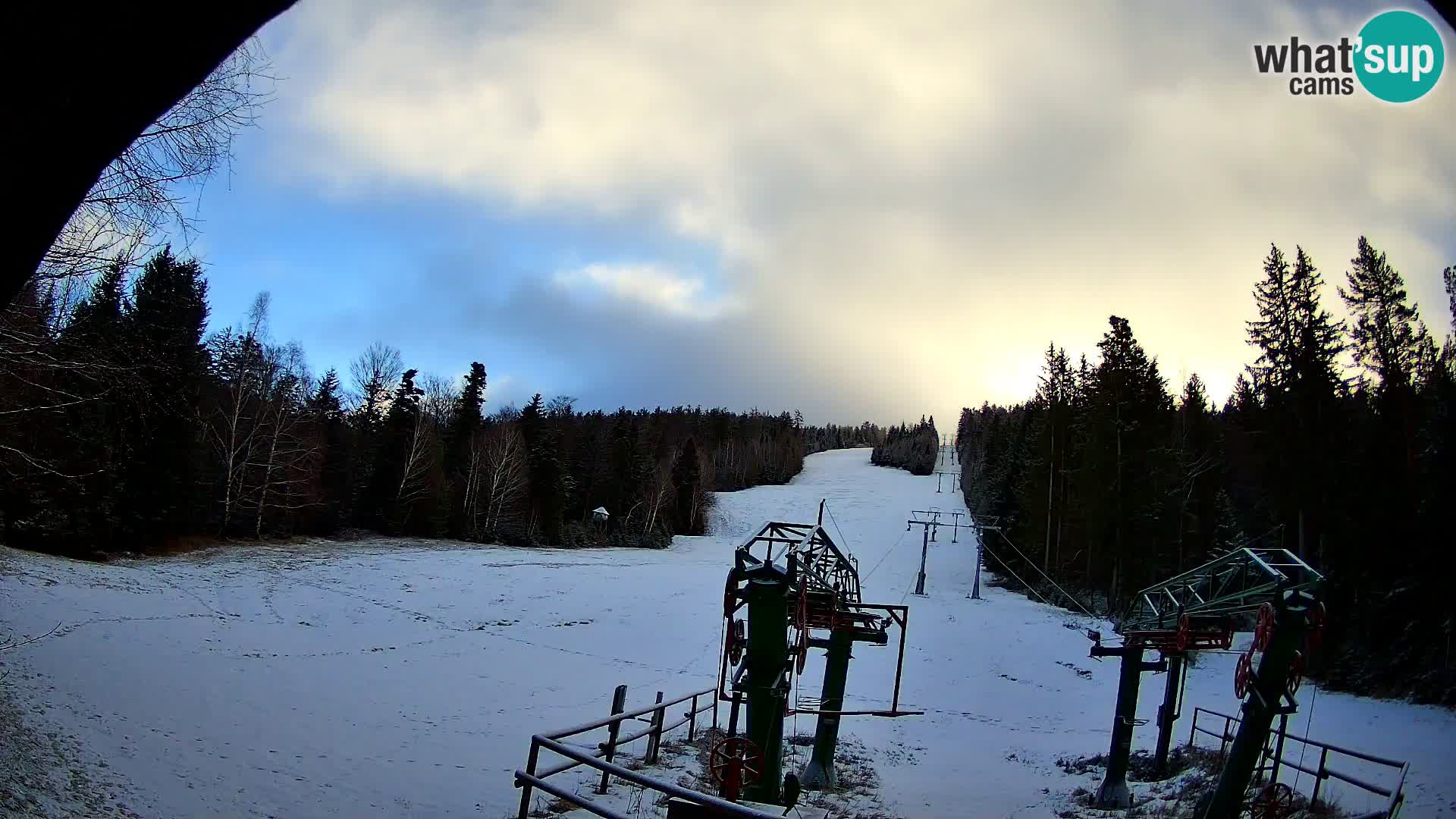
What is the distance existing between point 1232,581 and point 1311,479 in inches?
584

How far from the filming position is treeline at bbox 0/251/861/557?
1029cm

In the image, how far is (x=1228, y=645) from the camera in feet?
48.6

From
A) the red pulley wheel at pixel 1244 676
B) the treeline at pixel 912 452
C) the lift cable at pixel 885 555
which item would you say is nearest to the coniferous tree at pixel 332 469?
the lift cable at pixel 885 555

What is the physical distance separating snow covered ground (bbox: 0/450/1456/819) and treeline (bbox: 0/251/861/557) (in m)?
4.03

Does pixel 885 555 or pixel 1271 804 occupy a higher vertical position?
pixel 1271 804

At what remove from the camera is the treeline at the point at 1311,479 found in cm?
2103

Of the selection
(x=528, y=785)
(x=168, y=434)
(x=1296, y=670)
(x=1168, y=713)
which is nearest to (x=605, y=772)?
(x=528, y=785)

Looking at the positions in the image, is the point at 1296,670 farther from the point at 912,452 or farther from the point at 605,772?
the point at 912,452

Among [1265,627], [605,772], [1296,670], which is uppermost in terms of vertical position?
[1265,627]

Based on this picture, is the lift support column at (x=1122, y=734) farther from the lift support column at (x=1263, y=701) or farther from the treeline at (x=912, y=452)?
the treeline at (x=912, y=452)

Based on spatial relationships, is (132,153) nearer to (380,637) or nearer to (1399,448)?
(380,637)

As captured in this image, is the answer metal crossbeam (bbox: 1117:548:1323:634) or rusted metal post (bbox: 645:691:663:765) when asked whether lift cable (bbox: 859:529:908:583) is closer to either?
metal crossbeam (bbox: 1117:548:1323:634)

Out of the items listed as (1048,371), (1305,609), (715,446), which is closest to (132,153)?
(1305,609)

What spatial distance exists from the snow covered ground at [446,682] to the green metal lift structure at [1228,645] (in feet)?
7.48
